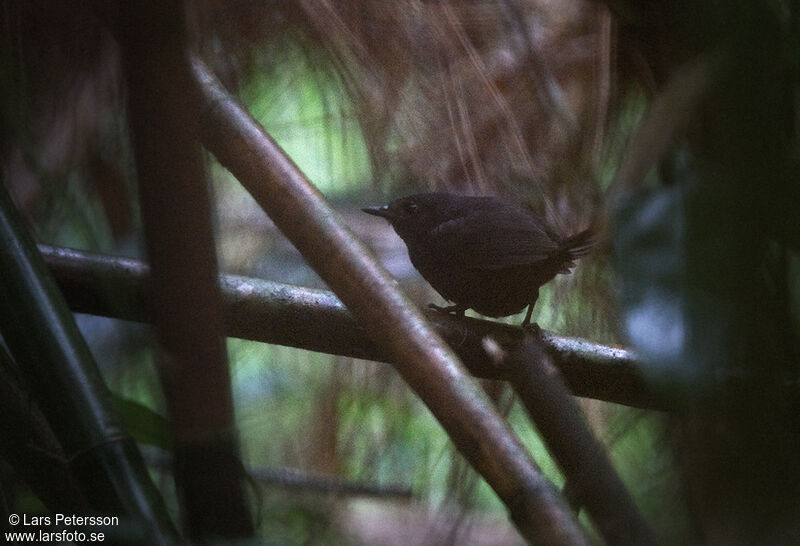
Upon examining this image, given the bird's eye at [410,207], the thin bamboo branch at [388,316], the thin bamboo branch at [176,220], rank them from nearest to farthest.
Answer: the thin bamboo branch at [176,220] < the thin bamboo branch at [388,316] < the bird's eye at [410,207]

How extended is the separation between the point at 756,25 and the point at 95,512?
27.1 inches

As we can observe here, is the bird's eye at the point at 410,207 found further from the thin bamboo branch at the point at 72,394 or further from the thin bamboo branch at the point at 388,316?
the thin bamboo branch at the point at 72,394

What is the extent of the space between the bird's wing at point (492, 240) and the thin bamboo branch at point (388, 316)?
509mm

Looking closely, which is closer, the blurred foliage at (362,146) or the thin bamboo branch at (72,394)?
the thin bamboo branch at (72,394)

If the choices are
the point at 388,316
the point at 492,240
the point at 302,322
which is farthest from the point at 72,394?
the point at 492,240

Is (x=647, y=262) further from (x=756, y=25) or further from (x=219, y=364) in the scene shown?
(x=219, y=364)

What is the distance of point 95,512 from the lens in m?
0.73


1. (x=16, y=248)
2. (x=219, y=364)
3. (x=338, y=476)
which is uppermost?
(x=219, y=364)

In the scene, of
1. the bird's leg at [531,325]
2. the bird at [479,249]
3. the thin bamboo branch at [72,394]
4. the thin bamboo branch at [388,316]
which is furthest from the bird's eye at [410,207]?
the thin bamboo branch at [72,394]

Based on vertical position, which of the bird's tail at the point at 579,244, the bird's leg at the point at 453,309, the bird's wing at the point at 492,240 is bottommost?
the bird's leg at the point at 453,309

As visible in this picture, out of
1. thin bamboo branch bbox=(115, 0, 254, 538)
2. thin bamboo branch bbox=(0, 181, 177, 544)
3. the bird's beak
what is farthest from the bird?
thin bamboo branch bbox=(115, 0, 254, 538)

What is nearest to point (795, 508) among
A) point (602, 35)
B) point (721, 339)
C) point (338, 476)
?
point (721, 339)

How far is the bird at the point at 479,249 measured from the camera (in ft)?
5.13

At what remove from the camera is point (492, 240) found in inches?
68.6
